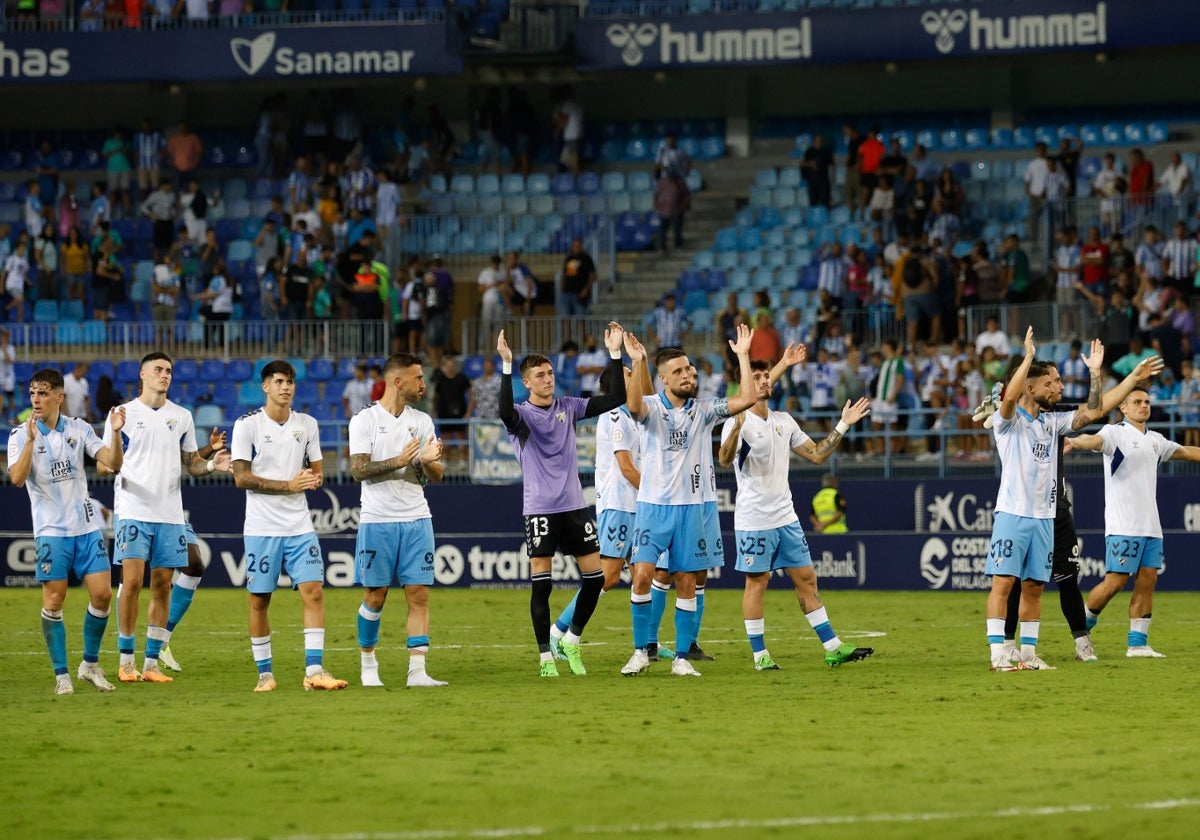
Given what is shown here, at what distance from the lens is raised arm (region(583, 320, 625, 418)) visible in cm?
1409

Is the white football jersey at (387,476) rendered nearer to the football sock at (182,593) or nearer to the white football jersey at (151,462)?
the white football jersey at (151,462)

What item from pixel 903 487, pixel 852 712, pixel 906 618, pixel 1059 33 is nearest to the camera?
pixel 852 712

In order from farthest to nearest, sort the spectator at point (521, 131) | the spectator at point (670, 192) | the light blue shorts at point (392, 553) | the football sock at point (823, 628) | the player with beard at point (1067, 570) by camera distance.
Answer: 1. the spectator at point (521, 131)
2. the spectator at point (670, 192)
3. the player with beard at point (1067, 570)
4. the football sock at point (823, 628)
5. the light blue shorts at point (392, 553)

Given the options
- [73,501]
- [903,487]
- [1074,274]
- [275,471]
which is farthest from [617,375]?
[1074,274]

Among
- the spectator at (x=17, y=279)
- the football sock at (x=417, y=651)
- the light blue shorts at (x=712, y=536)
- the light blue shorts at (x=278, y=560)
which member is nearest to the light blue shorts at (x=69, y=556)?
the light blue shorts at (x=278, y=560)

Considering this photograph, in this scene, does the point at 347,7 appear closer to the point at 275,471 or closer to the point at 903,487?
the point at 903,487

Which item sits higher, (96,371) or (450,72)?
(450,72)

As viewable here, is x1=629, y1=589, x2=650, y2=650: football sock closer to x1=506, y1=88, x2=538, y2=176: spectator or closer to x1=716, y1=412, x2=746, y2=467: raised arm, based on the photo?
x1=716, y1=412, x2=746, y2=467: raised arm

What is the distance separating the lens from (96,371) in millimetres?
34812

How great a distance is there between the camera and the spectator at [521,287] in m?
34.0

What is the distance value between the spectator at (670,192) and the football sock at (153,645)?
894 inches

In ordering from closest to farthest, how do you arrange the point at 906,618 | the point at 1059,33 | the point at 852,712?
the point at 852,712
the point at 906,618
the point at 1059,33

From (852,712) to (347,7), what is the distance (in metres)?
30.1

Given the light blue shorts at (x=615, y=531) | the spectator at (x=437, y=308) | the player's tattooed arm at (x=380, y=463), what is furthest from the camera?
the spectator at (x=437, y=308)
